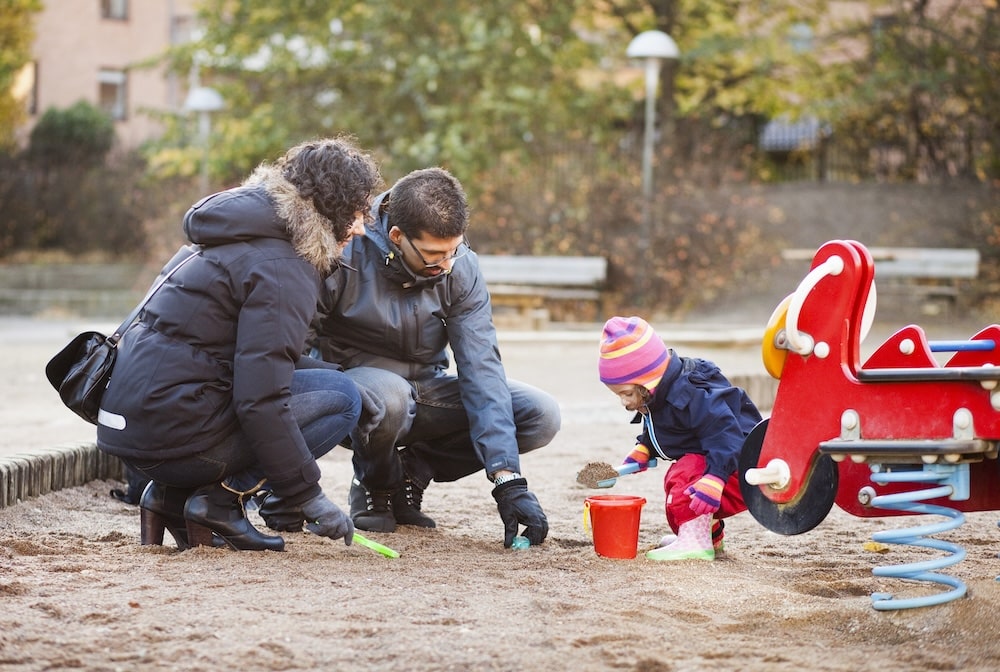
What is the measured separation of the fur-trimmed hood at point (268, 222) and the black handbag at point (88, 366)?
116 mm

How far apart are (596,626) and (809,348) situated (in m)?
0.87

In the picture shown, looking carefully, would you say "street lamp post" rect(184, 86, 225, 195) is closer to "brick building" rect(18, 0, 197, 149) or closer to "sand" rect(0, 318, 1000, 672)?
"brick building" rect(18, 0, 197, 149)

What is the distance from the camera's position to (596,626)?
286 centimetres

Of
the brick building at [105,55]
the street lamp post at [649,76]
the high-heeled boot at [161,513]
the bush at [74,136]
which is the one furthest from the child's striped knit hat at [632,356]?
the brick building at [105,55]

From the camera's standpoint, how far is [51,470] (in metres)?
4.47

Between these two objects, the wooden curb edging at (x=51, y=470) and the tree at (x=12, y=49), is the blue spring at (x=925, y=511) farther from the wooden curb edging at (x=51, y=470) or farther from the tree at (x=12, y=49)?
the tree at (x=12, y=49)

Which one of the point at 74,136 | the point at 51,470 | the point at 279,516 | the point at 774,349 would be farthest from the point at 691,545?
the point at 74,136

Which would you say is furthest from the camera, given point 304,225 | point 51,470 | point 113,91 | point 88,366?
point 113,91

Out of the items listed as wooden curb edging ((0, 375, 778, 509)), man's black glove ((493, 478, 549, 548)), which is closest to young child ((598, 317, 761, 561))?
man's black glove ((493, 478, 549, 548))

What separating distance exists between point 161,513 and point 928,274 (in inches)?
464

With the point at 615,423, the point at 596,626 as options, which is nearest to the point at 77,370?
the point at 596,626

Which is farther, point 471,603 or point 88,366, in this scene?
point 88,366

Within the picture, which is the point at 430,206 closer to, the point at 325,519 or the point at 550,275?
the point at 325,519

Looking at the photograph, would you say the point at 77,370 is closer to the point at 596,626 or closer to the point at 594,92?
the point at 596,626
